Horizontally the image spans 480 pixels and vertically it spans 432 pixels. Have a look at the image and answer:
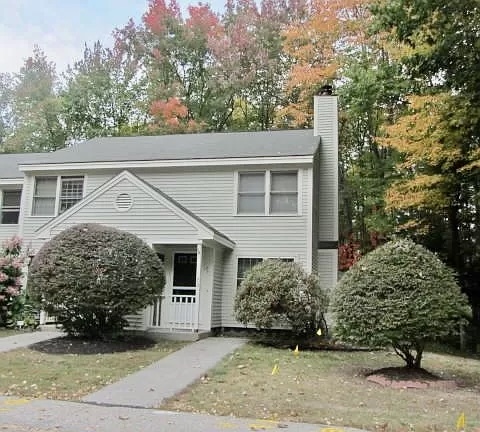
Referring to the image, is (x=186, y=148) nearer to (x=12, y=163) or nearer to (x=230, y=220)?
(x=230, y=220)

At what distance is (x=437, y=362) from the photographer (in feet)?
35.3

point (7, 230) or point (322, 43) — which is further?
point (322, 43)

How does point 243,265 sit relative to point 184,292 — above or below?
above

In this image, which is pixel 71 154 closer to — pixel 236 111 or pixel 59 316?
pixel 59 316

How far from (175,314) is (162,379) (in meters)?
5.49

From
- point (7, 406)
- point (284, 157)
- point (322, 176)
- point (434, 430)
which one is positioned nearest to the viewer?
point (434, 430)

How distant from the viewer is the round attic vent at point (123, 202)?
14.3 meters

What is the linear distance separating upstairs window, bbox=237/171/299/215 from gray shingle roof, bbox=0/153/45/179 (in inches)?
324

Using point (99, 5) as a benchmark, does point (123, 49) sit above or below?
above

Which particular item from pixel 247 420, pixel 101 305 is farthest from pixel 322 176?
pixel 247 420

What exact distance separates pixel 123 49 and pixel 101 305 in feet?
81.1

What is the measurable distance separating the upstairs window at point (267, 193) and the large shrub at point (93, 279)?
4360 mm

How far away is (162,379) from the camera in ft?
26.1

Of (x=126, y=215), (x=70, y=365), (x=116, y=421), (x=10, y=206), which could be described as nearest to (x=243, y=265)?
(x=126, y=215)
